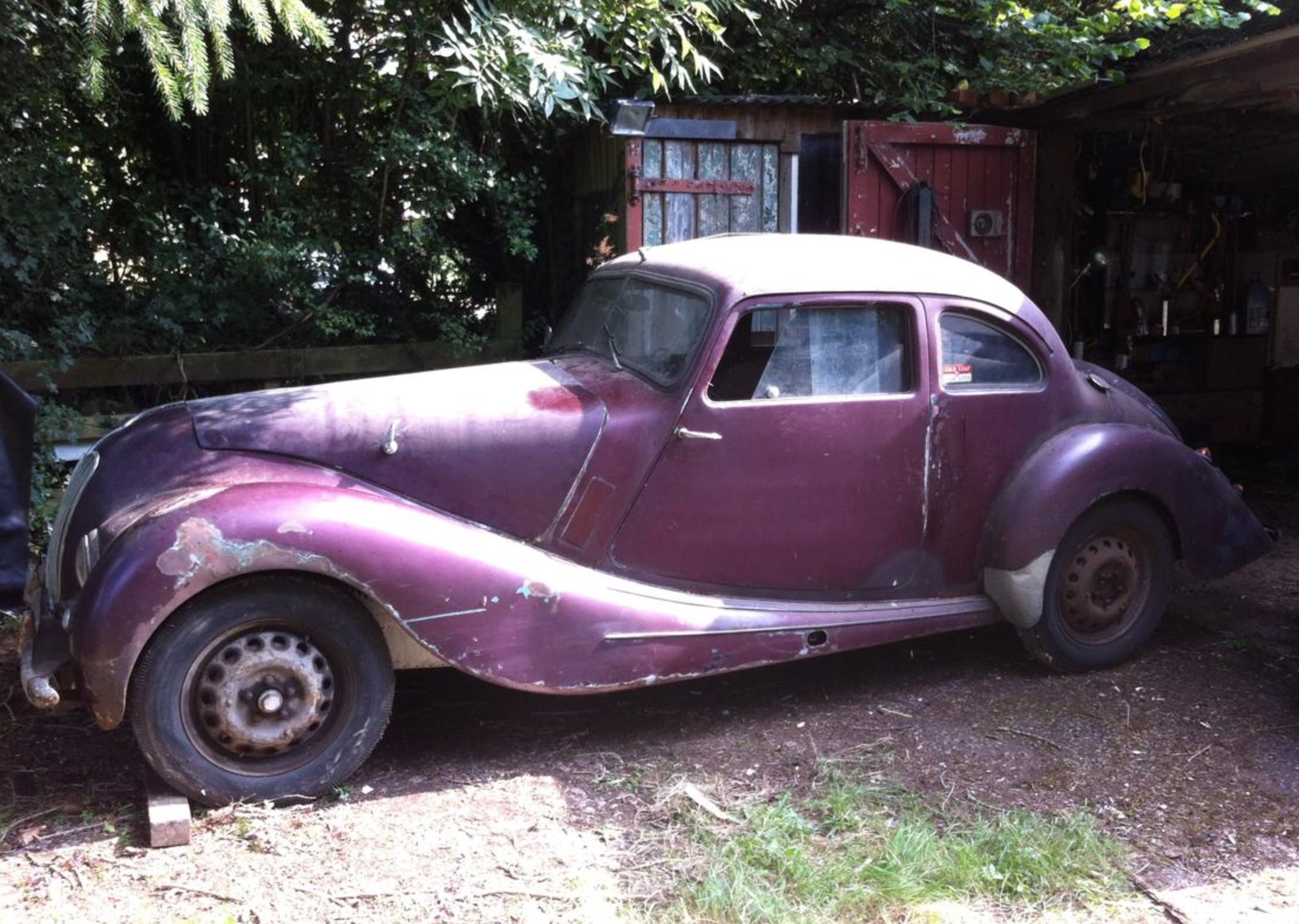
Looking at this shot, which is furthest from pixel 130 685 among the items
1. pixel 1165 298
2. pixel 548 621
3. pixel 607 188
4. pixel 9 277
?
pixel 1165 298

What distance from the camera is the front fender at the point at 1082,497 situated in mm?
4379

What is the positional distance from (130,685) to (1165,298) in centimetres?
783

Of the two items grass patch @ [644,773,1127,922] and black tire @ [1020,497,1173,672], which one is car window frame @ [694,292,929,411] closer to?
black tire @ [1020,497,1173,672]

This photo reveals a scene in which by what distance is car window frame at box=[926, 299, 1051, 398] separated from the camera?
14.2 feet

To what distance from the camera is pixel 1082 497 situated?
4.42 m

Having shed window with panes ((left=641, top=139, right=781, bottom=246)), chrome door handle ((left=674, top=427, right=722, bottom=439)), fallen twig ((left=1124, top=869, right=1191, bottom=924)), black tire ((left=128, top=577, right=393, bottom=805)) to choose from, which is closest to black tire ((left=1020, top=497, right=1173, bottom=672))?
fallen twig ((left=1124, top=869, right=1191, bottom=924))

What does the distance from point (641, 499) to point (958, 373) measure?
1.39 m

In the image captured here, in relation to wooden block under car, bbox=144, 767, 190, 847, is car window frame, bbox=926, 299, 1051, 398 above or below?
above

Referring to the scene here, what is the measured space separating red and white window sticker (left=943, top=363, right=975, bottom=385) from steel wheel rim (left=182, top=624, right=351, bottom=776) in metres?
2.47

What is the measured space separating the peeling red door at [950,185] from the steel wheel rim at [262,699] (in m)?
4.59

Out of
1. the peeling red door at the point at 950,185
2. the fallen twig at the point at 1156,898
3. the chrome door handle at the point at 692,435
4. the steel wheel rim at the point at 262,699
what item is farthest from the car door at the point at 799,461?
the peeling red door at the point at 950,185

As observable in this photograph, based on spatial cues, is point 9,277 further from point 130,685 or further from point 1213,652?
point 1213,652

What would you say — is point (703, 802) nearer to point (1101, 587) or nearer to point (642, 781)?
point (642, 781)

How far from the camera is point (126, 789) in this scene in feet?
11.9
